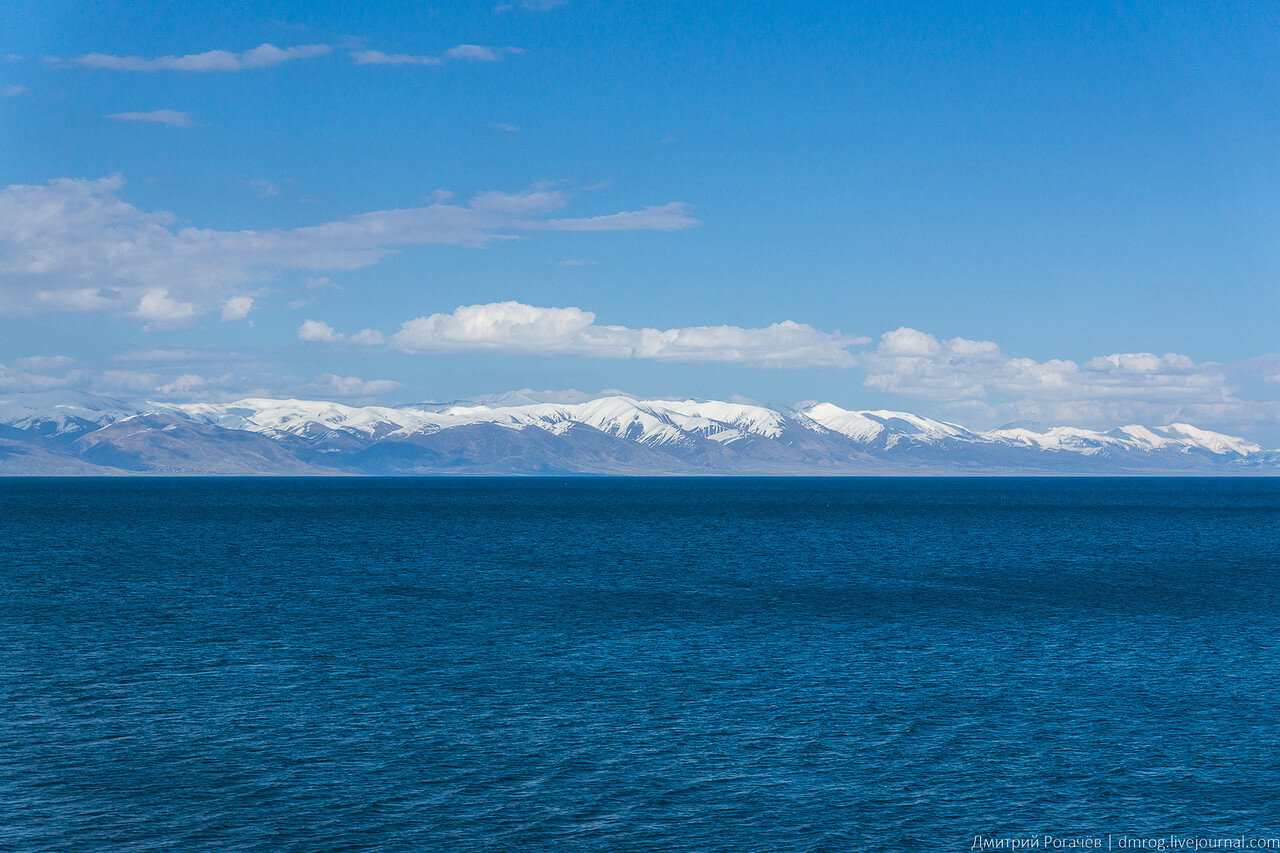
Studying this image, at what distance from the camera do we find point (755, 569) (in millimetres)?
106438

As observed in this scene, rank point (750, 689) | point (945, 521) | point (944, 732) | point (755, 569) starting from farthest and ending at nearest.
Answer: point (945, 521), point (755, 569), point (750, 689), point (944, 732)

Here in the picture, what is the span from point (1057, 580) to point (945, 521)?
4066 inches

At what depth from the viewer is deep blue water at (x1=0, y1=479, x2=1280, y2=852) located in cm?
3284

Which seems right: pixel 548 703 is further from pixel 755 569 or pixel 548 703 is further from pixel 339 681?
pixel 755 569

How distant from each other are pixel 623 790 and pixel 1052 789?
1400cm

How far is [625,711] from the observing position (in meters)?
45.2

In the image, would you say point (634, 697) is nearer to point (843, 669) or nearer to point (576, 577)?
point (843, 669)

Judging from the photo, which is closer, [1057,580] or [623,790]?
[623,790]

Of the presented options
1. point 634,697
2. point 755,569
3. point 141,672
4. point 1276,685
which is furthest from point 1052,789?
point 755,569

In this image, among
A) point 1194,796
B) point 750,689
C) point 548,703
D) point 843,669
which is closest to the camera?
point 1194,796

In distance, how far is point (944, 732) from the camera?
139ft

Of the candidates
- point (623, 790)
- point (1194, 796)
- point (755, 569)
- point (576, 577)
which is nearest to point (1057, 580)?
point (755, 569)

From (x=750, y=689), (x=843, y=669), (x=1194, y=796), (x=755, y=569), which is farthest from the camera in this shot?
(x=755, y=569)

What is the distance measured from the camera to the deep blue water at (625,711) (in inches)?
1293
